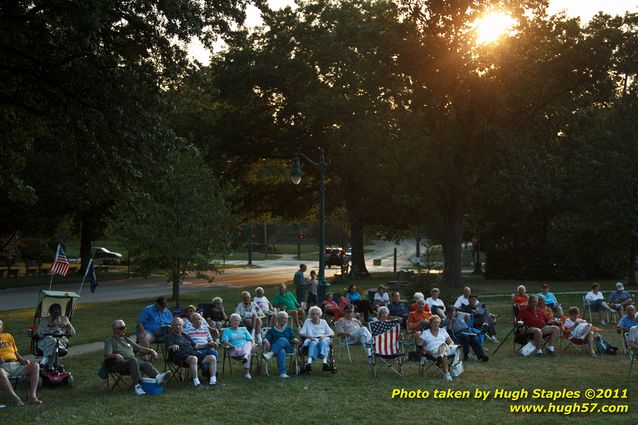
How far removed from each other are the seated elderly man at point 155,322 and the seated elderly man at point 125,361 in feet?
6.71

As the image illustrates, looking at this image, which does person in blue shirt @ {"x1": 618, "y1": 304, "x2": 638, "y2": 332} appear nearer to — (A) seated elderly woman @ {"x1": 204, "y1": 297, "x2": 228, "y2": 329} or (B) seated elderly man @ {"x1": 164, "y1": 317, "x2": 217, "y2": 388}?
(A) seated elderly woman @ {"x1": 204, "y1": 297, "x2": 228, "y2": 329}

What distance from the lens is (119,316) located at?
24.5 metres

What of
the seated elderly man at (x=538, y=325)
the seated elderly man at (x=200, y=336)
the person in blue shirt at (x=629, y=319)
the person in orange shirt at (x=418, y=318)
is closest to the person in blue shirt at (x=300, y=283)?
the person in orange shirt at (x=418, y=318)

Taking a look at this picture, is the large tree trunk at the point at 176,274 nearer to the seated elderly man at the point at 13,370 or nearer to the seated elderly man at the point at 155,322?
the seated elderly man at the point at 155,322

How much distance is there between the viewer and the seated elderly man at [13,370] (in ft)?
35.6

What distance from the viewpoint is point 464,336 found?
15.4 meters

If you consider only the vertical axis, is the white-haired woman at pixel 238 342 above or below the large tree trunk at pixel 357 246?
below

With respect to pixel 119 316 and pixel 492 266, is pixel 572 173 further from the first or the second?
pixel 119 316

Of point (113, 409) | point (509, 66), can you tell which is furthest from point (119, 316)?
point (509, 66)

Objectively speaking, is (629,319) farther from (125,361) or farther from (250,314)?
(125,361)

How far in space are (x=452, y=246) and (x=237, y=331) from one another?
945 inches

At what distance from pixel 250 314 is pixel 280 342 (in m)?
3.82

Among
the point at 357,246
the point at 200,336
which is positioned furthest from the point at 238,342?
the point at 357,246

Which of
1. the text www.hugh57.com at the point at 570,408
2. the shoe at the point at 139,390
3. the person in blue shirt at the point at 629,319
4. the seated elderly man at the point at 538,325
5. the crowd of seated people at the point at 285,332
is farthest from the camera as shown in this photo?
the person in blue shirt at the point at 629,319
